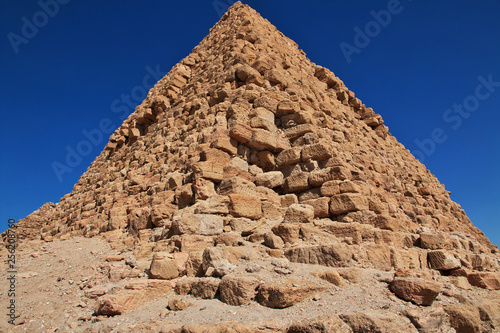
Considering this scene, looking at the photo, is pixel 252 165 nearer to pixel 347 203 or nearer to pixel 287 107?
pixel 287 107

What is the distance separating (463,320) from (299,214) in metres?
2.47

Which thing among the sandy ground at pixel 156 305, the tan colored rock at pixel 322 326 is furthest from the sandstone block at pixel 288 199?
the tan colored rock at pixel 322 326

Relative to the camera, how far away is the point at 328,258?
13.8ft

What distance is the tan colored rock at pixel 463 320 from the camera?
338cm

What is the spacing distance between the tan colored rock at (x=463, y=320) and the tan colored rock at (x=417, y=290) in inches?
9.2

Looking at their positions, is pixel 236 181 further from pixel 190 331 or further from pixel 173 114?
pixel 173 114

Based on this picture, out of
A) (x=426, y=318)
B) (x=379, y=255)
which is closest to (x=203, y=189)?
(x=379, y=255)

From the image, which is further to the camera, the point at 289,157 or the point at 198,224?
the point at 289,157

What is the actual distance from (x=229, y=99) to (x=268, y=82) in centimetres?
132

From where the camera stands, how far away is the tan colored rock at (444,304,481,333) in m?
3.38

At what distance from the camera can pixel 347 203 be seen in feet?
17.5

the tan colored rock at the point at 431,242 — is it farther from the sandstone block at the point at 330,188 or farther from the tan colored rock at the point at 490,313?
the sandstone block at the point at 330,188

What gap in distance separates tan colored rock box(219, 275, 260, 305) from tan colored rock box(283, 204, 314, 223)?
1.63 meters

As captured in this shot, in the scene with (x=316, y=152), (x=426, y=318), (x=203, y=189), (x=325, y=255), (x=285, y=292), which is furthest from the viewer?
(x=316, y=152)
